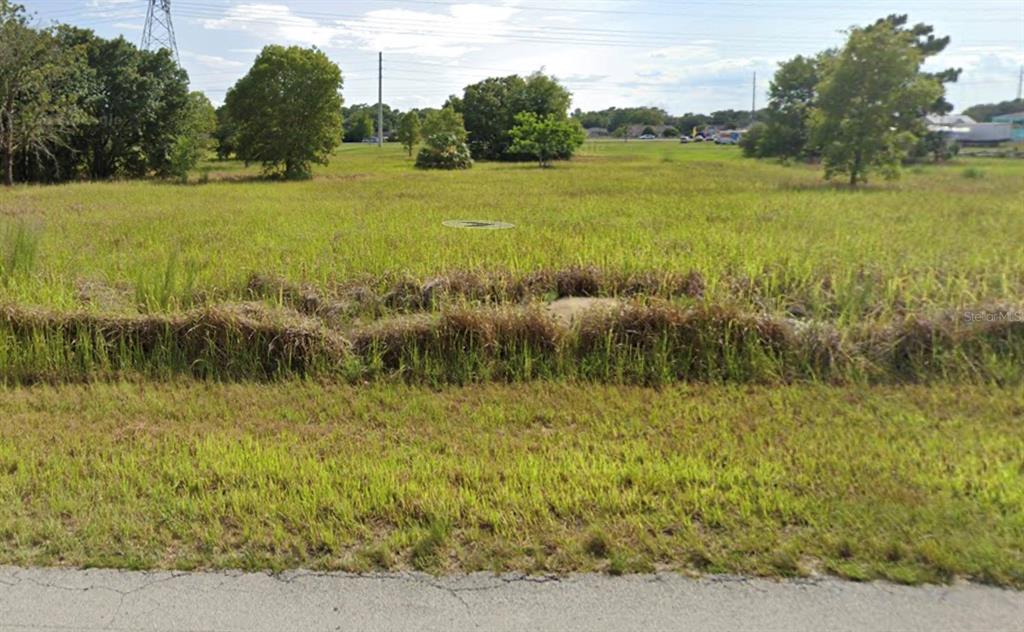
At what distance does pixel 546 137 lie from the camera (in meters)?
47.7

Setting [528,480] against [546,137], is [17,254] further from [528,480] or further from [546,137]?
[546,137]

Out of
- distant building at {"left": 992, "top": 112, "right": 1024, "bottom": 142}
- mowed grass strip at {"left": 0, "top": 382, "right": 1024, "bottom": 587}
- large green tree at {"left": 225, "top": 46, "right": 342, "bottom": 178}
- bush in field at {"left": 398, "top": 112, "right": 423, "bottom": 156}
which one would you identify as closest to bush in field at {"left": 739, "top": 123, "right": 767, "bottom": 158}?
distant building at {"left": 992, "top": 112, "right": 1024, "bottom": 142}

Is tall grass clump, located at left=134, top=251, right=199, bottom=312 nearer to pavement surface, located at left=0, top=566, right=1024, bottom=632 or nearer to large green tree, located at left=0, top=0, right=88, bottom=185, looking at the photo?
pavement surface, located at left=0, top=566, right=1024, bottom=632

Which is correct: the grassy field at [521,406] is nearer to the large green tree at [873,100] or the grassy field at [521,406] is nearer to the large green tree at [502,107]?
the large green tree at [873,100]

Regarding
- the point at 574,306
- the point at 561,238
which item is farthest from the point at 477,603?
the point at 561,238

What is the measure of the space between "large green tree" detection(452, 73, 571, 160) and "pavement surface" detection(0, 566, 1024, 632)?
5830cm

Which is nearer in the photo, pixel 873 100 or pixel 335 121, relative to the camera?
pixel 873 100

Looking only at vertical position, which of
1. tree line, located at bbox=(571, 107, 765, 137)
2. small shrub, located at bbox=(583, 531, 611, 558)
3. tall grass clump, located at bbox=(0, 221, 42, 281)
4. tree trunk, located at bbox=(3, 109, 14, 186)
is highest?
tree line, located at bbox=(571, 107, 765, 137)

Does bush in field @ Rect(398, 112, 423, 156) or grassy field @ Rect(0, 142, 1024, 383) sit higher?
bush in field @ Rect(398, 112, 423, 156)

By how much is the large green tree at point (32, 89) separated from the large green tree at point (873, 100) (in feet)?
105

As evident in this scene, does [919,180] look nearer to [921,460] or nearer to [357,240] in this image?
[357,240]

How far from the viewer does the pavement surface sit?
7.72 ft

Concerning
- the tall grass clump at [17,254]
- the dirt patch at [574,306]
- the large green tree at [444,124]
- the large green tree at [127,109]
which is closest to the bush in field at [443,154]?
the large green tree at [444,124]

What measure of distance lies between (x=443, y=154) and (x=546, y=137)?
8786mm
